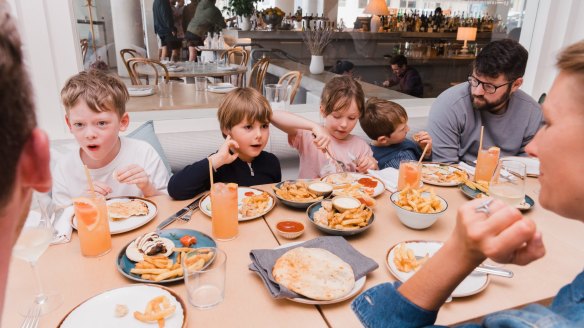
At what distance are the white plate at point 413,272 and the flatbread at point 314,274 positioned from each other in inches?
5.9

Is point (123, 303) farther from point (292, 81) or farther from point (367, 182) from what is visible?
point (292, 81)

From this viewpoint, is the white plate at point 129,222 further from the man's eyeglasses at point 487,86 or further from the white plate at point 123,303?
the man's eyeglasses at point 487,86

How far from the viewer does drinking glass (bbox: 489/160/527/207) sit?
1466 millimetres

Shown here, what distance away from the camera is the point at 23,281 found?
1145 millimetres

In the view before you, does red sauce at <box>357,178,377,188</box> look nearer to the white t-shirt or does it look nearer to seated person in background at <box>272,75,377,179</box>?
seated person in background at <box>272,75,377,179</box>

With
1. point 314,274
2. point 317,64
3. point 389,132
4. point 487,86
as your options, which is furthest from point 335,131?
point 317,64

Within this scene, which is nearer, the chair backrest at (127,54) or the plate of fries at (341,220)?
the plate of fries at (341,220)

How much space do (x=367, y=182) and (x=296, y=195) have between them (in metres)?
0.42

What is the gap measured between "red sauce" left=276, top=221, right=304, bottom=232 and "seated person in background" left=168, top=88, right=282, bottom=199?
0.48m

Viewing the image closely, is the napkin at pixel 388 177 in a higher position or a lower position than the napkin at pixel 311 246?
lower

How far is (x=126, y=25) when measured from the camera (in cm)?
322

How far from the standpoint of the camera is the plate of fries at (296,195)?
1.61 meters

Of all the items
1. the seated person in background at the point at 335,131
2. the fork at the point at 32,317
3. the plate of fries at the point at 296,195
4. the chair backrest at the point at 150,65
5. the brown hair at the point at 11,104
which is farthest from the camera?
the chair backrest at the point at 150,65

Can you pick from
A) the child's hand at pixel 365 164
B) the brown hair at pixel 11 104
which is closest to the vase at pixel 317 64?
the child's hand at pixel 365 164
